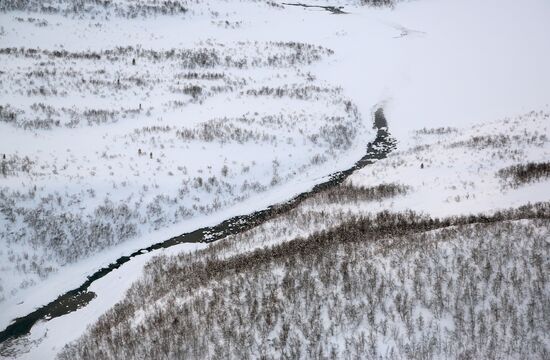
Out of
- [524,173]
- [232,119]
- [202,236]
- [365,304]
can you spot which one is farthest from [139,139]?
[524,173]

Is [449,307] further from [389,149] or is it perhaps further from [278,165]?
[389,149]

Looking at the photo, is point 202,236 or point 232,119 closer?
point 202,236

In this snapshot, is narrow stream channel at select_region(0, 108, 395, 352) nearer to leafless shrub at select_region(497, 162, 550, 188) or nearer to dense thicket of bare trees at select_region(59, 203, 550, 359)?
dense thicket of bare trees at select_region(59, 203, 550, 359)

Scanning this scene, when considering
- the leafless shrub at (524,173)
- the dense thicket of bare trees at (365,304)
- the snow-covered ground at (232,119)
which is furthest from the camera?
the snow-covered ground at (232,119)

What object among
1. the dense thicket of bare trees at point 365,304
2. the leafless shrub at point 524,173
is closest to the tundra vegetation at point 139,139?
the dense thicket of bare trees at point 365,304

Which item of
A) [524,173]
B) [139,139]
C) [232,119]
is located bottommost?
[524,173]

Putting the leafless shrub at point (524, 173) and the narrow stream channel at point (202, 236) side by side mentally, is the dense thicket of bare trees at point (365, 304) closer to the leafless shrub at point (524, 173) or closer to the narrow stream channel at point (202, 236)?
the narrow stream channel at point (202, 236)

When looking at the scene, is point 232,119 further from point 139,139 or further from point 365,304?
point 365,304

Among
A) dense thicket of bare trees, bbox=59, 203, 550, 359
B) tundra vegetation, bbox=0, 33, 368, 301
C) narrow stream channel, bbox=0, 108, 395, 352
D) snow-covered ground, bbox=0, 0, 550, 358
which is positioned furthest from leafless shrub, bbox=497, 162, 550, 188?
tundra vegetation, bbox=0, 33, 368, 301
